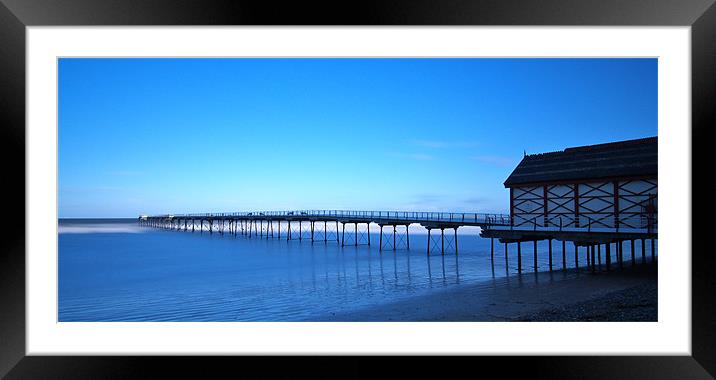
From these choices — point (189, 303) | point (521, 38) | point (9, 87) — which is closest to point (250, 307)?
point (189, 303)

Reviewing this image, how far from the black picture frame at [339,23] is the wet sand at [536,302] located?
13.3 feet

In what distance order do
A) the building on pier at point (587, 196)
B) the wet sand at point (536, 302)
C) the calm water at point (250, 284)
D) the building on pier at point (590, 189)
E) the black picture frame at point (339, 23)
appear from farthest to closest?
the building on pier at point (590, 189), the building on pier at point (587, 196), the calm water at point (250, 284), the wet sand at point (536, 302), the black picture frame at point (339, 23)

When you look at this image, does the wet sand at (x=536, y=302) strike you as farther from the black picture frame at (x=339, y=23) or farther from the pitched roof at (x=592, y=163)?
the black picture frame at (x=339, y=23)

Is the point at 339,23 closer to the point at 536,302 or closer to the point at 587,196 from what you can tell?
the point at 536,302

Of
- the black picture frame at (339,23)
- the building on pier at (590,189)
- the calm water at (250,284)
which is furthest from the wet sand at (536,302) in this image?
the black picture frame at (339,23)

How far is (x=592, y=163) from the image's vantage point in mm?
14656

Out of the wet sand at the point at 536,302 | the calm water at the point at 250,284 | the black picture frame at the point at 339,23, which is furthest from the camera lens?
the calm water at the point at 250,284

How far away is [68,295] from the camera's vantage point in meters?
15.0

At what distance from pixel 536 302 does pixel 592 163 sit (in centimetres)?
646

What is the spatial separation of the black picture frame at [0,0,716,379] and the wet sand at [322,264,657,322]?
4.05m

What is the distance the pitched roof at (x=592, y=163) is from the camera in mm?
13695

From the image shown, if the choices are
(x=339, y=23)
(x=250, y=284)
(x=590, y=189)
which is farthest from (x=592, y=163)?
(x=339, y=23)

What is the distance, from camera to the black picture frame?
11.9ft

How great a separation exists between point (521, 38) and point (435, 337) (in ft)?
10.5
